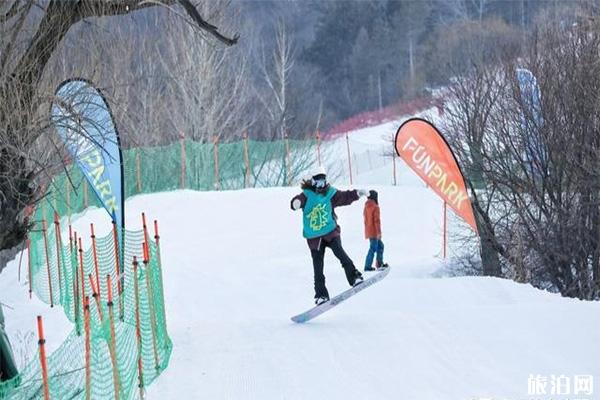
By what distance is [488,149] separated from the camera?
22516 millimetres

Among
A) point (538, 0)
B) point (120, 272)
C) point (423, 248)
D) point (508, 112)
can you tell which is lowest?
point (423, 248)

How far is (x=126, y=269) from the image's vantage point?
15.1 m

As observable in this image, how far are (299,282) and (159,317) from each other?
738cm

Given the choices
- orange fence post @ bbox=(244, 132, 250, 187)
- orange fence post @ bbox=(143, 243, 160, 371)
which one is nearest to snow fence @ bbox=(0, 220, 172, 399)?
orange fence post @ bbox=(143, 243, 160, 371)

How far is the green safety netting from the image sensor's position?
8.66 meters

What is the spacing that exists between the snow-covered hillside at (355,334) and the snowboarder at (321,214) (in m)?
0.78

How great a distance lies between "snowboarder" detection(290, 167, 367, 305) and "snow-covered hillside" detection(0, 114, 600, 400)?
0.78 m

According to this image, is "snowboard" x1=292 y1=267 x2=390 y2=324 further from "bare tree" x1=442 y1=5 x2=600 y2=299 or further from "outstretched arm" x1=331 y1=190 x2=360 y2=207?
"bare tree" x1=442 y1=5 x2=600 y2=299

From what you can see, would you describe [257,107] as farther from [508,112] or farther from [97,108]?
[97,108]

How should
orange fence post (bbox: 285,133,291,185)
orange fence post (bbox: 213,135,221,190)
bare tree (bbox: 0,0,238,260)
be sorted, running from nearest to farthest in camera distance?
bare tree (bbox: 0,0,238,260) → orange fence post (bbox: 213,135,221,190) → orange fence post (bbox: 285,133,291,185)

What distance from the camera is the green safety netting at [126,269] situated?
8656 millimetres

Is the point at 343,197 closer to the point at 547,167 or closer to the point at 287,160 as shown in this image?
the point at 547,167

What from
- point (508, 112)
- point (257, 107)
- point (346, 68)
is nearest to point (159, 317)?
point (508, 112)

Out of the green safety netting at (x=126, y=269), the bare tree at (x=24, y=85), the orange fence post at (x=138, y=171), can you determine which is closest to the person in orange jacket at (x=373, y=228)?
the green safety netting at (x=126, y=269)
